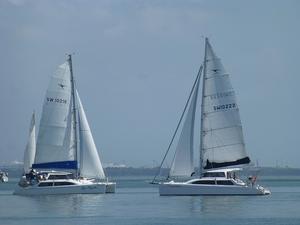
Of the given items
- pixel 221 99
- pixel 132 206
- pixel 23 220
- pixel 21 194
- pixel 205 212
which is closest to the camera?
pixel 23 220

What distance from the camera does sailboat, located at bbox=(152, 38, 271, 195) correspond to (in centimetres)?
6750

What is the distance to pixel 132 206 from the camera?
61562mm

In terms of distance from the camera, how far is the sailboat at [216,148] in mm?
67500

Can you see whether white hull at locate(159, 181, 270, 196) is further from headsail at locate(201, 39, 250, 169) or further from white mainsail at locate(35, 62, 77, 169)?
white mainsail at locate(35, 62, 77, 169)

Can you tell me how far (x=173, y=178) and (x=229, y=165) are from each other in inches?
196

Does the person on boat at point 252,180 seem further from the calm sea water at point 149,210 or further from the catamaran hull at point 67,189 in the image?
the catamaran hull at point 67,189

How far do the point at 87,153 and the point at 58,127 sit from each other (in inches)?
136

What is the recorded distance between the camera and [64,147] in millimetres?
71875

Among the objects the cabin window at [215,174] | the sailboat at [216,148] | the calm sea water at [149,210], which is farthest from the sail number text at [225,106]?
the calm sea water at [149,210]

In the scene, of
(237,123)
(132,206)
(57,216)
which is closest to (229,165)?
(237,123)

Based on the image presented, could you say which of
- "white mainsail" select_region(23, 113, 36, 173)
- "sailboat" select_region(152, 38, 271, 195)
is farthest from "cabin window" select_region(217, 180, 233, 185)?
"white mainsail" select_region(23, 113, 36, 173)

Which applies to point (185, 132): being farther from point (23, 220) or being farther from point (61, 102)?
point (23, 220)

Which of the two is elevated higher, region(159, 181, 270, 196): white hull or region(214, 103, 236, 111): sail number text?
region(214, 103, 236, 111): sail number text

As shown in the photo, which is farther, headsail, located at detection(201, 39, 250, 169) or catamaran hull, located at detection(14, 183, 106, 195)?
catamaran hull, located at detection(14, 183, 106, 195)
